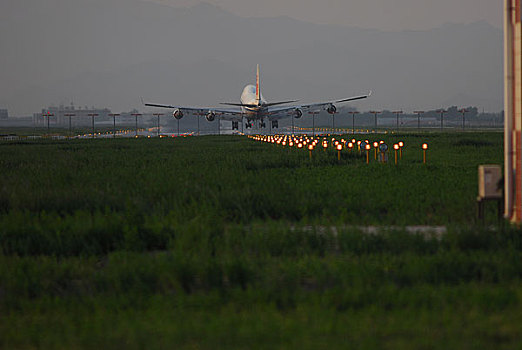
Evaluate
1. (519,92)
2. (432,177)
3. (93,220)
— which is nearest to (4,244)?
(93,220)

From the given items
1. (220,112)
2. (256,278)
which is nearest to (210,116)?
(220,112)

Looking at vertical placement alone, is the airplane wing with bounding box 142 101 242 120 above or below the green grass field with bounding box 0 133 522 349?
above

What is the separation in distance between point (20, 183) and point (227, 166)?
11.3 metres

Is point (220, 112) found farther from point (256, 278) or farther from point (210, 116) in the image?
point (256, 278)

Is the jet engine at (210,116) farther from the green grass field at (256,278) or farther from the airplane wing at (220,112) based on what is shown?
the green grass field at (256,278)

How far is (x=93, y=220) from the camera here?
13.8m

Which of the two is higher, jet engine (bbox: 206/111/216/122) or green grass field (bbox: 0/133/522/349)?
jet engine (bbox: 206/111/216/122)

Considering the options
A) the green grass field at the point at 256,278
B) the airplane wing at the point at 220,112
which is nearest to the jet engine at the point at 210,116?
the airplane wing at the point at 220,112

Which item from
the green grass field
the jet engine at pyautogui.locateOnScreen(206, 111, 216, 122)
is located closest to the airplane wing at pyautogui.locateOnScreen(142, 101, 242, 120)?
the jet engine at pyautogui.locateOnScreen(206, 111, 216, 122)

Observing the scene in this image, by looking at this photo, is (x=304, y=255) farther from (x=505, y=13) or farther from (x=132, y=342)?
(x=505, y=13)

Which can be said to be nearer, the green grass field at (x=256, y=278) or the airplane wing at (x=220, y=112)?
the green grass field at (x=256, y=278)

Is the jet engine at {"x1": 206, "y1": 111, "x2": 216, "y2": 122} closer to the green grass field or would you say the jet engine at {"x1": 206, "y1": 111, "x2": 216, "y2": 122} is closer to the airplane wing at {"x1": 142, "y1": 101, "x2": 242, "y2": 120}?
the airplane wing at {"x1": 142, "y1": 101, "x2": 242, "y2": 120}

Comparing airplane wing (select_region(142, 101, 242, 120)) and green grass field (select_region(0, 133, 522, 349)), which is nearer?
green grass field (select_region(0, 133, 522, 349))

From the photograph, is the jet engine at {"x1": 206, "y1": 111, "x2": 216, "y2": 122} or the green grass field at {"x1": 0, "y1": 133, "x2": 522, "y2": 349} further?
the jet engine at {"x1": 206, "y1": 111, "x2": 216, "y2": 122}
